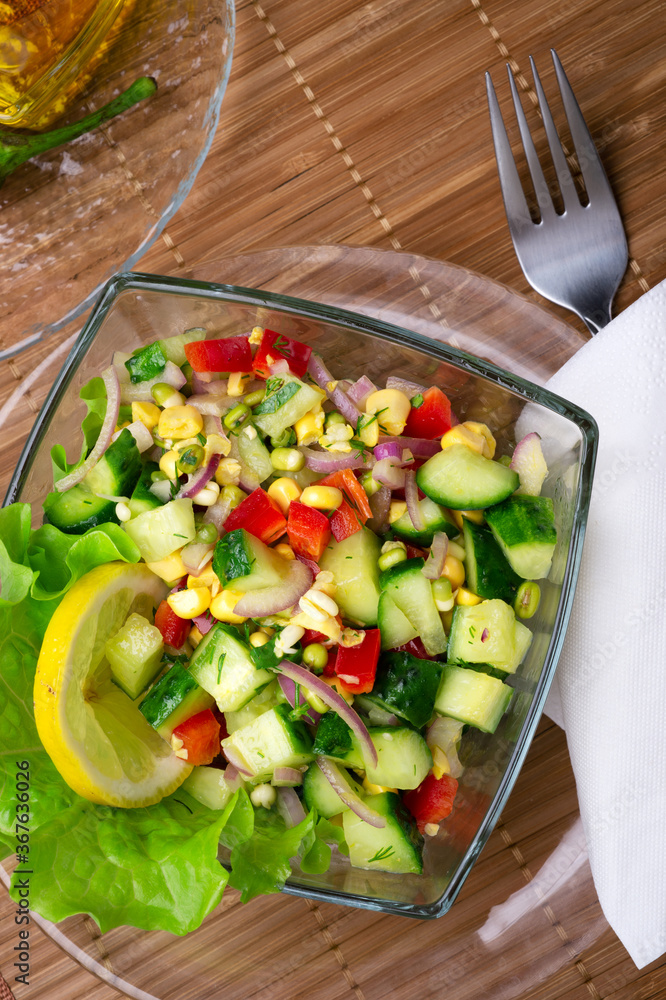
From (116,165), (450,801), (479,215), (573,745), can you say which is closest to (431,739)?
(450,801)

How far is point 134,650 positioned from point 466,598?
2.40 feet

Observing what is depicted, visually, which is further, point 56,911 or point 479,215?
point 479,215

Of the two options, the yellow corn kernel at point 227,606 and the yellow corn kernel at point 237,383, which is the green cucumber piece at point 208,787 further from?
the yellow corn kernel at point 237,383

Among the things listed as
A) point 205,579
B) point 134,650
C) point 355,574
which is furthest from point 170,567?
point 355,574

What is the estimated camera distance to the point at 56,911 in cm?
155

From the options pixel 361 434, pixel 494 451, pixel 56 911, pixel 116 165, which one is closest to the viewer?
pixel 56 911

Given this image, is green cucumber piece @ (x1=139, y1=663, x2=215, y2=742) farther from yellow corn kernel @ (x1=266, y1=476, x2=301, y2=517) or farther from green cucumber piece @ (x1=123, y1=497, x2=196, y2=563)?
yellow corn kernel @ (x1=266, y1=476, x2=301, y2=517)

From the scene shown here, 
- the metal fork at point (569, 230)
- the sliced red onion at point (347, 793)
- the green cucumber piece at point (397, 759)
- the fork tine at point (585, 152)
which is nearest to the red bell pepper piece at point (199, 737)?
the sliced red onion at point (347, 793)

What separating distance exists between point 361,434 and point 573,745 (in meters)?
0.92

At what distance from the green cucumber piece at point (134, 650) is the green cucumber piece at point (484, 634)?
66 centimetres

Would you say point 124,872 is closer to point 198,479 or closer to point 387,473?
point 198,479

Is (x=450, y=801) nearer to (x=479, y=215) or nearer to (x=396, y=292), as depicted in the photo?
(x=396, y=292)

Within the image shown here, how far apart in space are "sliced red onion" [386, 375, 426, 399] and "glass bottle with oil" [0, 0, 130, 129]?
49.0 inches

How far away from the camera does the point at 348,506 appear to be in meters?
1.71
